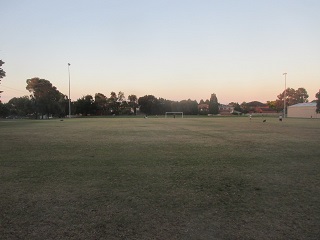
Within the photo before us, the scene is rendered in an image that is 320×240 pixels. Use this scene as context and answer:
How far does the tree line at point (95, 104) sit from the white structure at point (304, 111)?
15.6 metres

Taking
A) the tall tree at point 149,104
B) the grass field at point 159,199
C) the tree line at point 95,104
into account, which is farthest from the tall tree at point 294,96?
the grass field at point 159,199

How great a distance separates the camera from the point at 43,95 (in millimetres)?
86188

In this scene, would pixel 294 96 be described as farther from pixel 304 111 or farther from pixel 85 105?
pixel 85 105

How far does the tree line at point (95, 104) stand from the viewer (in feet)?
276

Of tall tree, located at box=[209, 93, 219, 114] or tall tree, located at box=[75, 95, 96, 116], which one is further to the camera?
tall tree, located at box=[209, 93, 219, 114]

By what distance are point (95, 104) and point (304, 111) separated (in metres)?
79.8

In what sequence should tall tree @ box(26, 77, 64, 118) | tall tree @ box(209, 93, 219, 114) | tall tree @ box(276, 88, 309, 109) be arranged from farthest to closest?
1. tall tree @ box(209, 93, 219, 114)
2. tall tree @ box(276, 88, 309, 109)
3. tall tree @ box(26, 77, 64, 118)

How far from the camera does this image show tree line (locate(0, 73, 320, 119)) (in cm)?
8400

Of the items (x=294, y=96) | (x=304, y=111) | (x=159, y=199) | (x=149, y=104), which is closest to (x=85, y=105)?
(x=149, y=104)

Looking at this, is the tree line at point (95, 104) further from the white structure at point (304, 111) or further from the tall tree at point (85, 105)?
the white structure at point (304, 111)

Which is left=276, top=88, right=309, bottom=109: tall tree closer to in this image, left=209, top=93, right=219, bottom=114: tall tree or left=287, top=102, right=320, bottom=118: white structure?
left=287, top=102, right=320, bottom=118: white structure

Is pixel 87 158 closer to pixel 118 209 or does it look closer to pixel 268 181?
pixel 118 209

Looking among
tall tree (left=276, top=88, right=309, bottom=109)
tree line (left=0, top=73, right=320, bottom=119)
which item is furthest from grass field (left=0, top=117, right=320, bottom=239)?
tall tree (left=276, top=88, right=309, bottom=109)

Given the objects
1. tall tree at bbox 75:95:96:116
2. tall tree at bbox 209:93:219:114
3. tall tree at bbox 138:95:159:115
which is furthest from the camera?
tall tree at bbox 138:95:159:115
